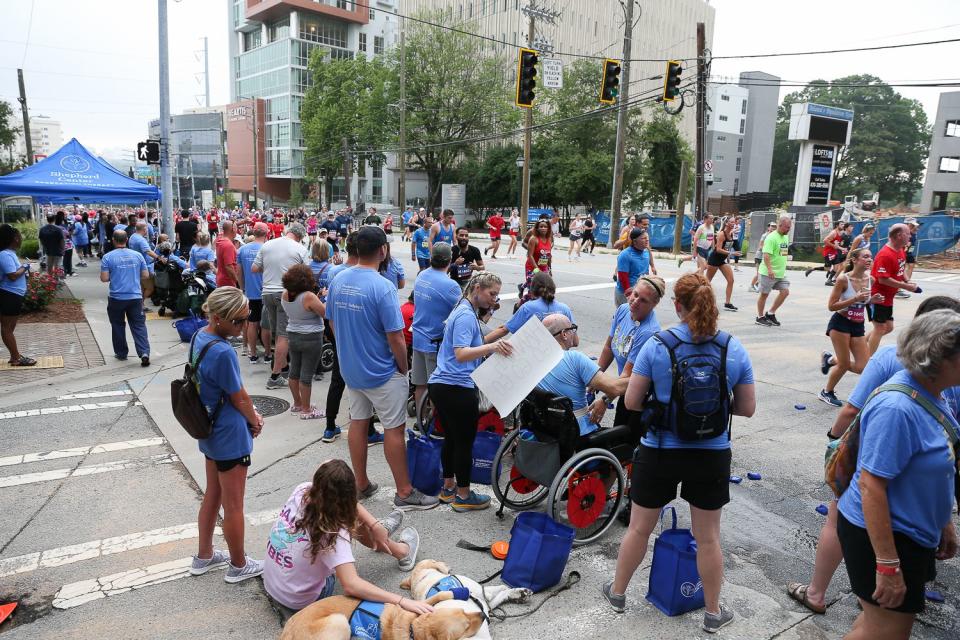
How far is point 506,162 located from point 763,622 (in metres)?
50.8

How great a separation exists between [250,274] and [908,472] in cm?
781

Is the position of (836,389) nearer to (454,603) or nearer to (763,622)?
(763,622)

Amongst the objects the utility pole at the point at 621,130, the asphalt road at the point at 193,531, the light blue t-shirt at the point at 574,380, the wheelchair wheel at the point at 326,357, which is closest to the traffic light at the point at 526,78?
the utility pole at the point at 621,130

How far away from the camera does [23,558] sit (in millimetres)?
3990

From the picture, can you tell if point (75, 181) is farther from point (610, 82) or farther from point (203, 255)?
point (610, 82)

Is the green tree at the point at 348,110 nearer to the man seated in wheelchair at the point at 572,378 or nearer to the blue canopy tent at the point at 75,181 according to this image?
the blue canopy tent at the point at 75,181

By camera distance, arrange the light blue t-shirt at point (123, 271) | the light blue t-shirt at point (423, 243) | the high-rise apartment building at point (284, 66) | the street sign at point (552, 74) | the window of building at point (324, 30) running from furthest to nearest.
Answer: the window of building at point (324, 30)
the high-rise apartment building at point (284, 66)
the street sign at point (552, 74)
the light blue t-shirt at point (423, 243)
the light blue t-shirt at point (123, 271)

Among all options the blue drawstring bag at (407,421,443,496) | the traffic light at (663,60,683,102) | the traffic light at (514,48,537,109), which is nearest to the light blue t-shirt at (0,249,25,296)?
the blue drawstring bag at (407,421,443,496)

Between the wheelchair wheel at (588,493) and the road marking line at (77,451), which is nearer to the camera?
the wheelchair wheel at (588,493)

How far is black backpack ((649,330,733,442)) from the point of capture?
293cm

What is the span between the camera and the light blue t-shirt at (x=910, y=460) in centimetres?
228

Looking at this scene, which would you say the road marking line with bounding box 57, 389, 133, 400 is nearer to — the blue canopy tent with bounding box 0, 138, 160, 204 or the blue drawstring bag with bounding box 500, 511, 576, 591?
the blue drawstring bag with bounding box 500, 511, 576, 591

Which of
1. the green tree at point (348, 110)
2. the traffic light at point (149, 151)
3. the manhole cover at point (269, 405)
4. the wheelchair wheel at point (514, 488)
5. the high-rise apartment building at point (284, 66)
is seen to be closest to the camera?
the wheelchair wheel at point (514, 488)

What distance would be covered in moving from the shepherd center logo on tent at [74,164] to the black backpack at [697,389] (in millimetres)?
16598
